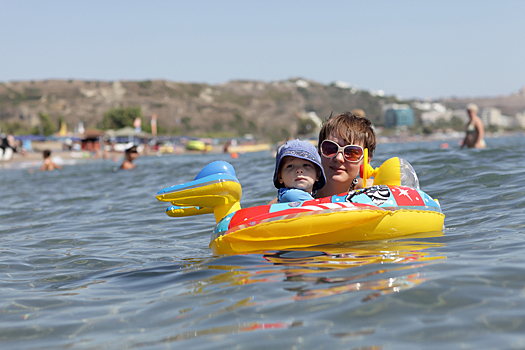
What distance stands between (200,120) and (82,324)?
113m

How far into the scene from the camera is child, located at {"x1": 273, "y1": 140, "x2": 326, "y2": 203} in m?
3.69

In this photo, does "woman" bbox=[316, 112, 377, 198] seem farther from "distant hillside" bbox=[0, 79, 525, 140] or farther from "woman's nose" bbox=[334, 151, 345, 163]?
"distant hillside" bbox=[0, 79, 525, 140]

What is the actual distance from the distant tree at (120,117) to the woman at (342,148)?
78.9 m

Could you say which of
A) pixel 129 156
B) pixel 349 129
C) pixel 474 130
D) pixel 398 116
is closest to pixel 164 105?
pixel 398 116

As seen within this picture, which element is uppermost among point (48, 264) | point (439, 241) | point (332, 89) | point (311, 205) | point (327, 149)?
point (332, 89)

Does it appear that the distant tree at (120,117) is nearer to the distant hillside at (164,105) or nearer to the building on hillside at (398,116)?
the distant hillside at (164,105)

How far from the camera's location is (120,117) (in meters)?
81.0

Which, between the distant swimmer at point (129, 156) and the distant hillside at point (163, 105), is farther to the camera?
the distant hillside at point (163, 105)

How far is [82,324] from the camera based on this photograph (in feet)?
8.50

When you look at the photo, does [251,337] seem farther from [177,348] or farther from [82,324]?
[82,324]

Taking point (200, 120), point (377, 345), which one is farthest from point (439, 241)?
point (200, 120)

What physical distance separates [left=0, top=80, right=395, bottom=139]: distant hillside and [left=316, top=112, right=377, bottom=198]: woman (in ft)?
283

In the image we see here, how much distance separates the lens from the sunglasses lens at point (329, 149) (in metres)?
4.05

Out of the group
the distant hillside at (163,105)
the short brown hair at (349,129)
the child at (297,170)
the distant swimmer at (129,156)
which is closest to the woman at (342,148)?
the short brown hair at (349,129)
